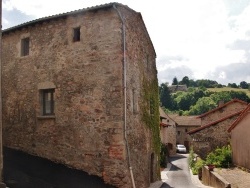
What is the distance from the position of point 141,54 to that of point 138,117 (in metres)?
3.30

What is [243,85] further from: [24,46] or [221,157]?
[24,46]

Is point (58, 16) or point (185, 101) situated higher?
point (58, 16)

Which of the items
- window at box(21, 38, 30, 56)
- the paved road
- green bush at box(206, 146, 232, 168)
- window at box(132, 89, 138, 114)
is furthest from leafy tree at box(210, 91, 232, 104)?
window at box(21, 38, 30, 56)

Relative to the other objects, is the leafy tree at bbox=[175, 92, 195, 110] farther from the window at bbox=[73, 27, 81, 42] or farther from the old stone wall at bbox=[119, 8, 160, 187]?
the window at bbox=[73, 27, 81, 42]

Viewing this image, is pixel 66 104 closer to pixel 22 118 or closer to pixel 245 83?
pixel 22 118

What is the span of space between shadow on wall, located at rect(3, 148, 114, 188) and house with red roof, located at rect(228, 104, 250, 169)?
9.86 meters

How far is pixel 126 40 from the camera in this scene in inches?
538

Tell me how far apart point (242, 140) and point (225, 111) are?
16574mm

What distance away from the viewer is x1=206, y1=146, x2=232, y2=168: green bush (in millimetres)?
22361

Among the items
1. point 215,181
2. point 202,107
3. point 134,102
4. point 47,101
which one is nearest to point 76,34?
point 47,101

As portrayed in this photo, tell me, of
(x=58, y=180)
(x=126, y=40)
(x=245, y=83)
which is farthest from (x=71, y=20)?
(x=245, y=83)

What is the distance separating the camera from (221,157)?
23.0m

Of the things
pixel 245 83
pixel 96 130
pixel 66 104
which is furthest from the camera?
pixel 245 83

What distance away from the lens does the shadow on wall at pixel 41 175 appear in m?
11.5
